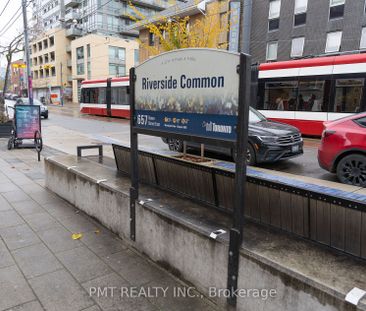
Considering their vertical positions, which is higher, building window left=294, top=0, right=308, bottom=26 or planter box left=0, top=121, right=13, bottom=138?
building window left=294, top=0, right=308, bottom=26

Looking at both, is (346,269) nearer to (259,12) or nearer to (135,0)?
(259,12)

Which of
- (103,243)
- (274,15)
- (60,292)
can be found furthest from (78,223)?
(274,15)

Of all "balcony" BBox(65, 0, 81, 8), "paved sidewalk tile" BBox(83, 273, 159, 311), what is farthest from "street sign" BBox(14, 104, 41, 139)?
"balcony" BBox(65, 0, 81, 8)

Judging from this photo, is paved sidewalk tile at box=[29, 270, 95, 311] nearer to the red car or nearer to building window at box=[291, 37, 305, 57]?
the red car

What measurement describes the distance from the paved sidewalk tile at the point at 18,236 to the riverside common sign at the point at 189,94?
2.08 m

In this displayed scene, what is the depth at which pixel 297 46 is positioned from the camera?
24375 millimetres

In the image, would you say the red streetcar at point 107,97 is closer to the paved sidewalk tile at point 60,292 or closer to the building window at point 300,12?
the building window at point 300,12

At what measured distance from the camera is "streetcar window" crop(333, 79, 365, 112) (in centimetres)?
1155

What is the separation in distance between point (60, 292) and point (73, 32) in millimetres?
64289

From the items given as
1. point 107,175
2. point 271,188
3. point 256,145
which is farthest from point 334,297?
point 256,145

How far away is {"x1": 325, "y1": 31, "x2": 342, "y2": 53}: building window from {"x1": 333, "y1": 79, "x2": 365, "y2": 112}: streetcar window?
1242cm

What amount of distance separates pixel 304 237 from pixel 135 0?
6245 cm

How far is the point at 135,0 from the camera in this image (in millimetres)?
57062

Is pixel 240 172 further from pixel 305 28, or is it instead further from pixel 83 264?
pixel 305 28
